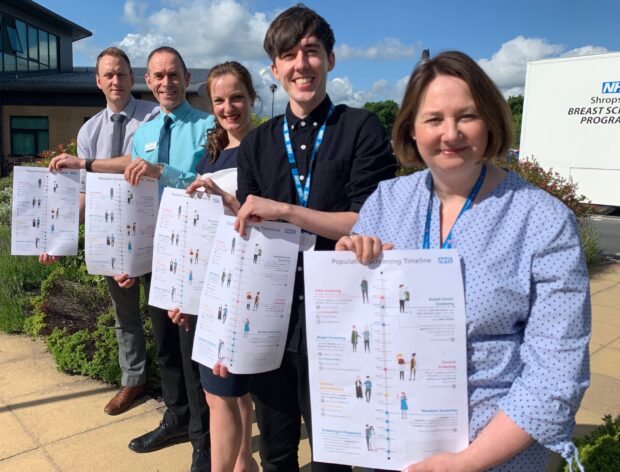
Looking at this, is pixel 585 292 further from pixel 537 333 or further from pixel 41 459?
pixel 41 459

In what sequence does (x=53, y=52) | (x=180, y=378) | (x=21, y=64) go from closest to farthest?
(x=180, y=378), (x=21, y=64), (x=53, y=52)

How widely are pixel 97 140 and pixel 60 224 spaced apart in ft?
2.16

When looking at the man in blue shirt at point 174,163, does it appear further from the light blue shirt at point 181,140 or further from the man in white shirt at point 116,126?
the man in white shirt at point 116,126

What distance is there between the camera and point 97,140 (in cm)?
384

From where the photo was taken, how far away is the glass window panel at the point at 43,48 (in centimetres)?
3139

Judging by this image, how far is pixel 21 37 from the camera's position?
95.7ft

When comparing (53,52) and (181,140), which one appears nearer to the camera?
(181,140)

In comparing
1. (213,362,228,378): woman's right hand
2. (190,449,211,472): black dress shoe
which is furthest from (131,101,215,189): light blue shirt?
(190,449,211,472): black dress shoe

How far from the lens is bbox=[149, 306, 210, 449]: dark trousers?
10.0 ft

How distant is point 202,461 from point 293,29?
2381 millimetres

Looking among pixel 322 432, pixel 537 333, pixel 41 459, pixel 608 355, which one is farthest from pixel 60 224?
pixel 608 355

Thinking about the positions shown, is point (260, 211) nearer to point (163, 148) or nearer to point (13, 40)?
point (163, 148)

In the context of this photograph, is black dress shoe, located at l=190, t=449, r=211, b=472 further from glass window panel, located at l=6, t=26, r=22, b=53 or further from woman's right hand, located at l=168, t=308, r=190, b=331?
glass window panel, located at l=6, t=26, r=22, b=53

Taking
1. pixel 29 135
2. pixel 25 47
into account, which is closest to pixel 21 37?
pixel 25 47
